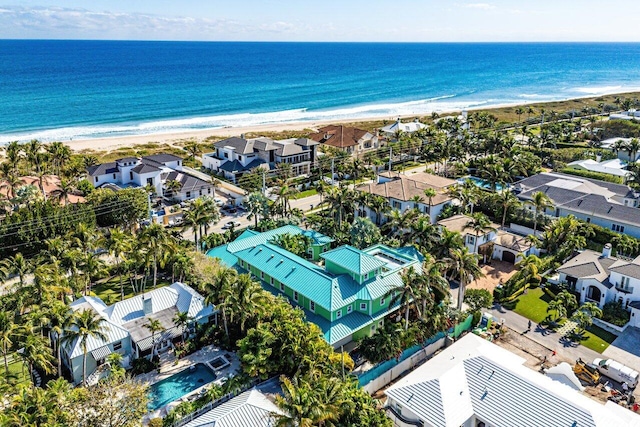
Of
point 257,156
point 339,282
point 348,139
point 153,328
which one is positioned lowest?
point 153,328

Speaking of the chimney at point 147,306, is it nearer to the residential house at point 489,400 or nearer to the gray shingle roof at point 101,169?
the residential house at point 489,400

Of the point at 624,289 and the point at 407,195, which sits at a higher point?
the point at 407,195

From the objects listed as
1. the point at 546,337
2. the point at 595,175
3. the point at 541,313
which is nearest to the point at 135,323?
the point at 546,337

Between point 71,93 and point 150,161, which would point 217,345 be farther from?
point 71,93

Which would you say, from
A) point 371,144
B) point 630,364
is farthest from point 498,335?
point 371,144

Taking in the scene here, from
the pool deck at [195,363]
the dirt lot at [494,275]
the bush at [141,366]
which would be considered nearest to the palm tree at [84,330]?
the bush at [141,366]

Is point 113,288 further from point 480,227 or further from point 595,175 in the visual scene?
point 595,175

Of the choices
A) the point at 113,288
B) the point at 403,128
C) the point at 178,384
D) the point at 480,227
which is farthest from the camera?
the point at 403,128
